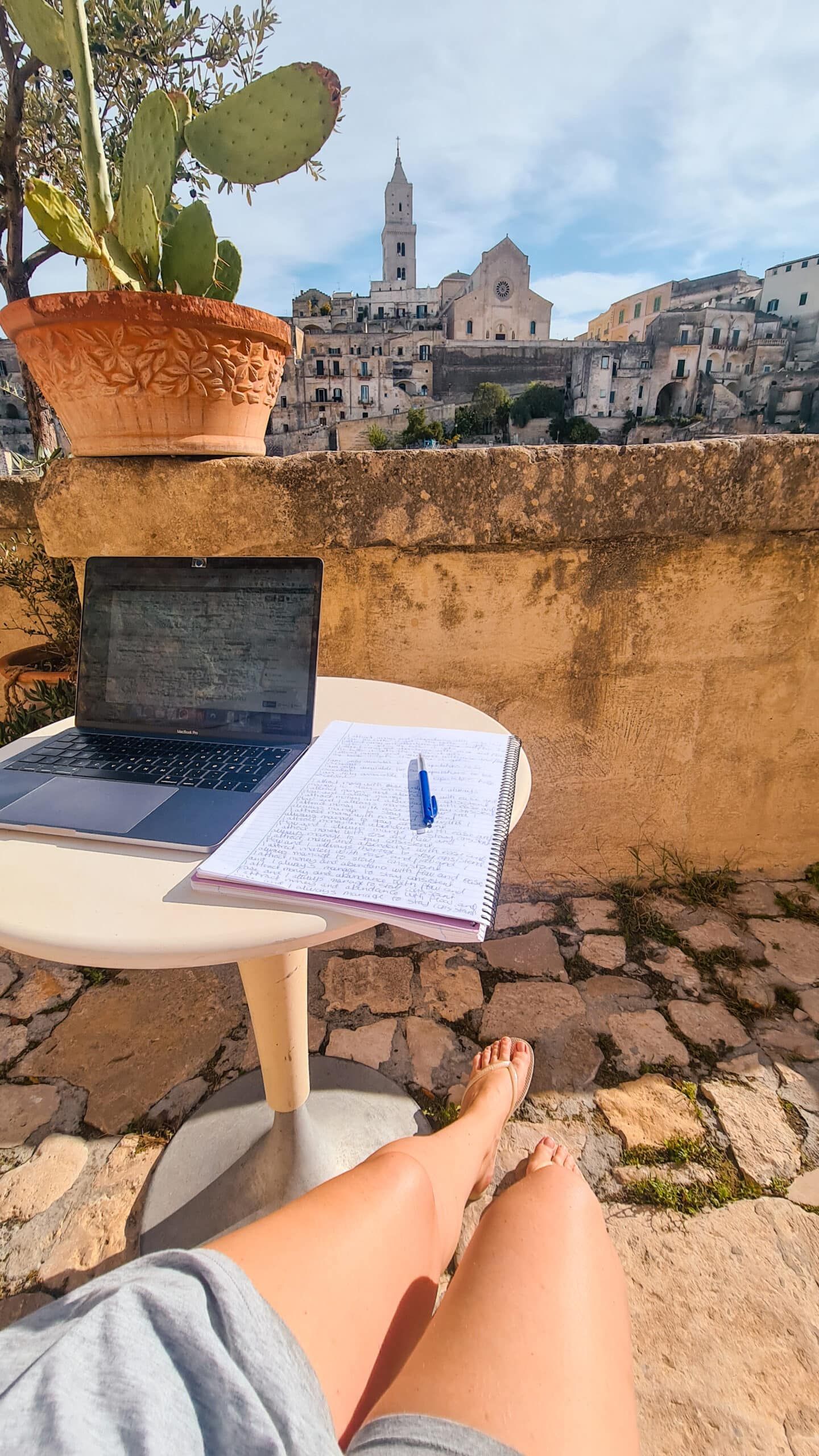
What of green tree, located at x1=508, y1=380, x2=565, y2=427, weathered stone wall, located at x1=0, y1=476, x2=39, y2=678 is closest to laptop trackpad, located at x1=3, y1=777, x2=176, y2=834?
weathered stone wall, located at x1=0, y1=476, x2=39, y2=678

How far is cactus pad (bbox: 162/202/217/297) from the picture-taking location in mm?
1493

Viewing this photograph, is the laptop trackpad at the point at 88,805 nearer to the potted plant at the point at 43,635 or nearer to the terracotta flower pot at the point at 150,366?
the terracotta flower pot at the point at 150,366

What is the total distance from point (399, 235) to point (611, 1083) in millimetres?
70696

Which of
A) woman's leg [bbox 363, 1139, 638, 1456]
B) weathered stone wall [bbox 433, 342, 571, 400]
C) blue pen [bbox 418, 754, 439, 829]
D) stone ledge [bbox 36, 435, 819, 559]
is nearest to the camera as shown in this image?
woman's leg [bbox 363, 1139, 638, 1456]

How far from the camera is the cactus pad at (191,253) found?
1.49 m

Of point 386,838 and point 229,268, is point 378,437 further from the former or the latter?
point 386,838

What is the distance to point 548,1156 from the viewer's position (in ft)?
4.07

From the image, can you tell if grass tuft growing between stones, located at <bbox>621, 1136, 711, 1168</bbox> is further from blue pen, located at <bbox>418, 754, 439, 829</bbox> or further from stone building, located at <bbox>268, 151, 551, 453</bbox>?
stone building, located at <bbox>268, 151, 551, 453</bbox>

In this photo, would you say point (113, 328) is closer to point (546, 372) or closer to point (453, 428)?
point (453, 428)

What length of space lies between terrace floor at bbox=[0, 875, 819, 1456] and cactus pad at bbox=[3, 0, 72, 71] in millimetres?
2540

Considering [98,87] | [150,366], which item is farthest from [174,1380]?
[98,87]

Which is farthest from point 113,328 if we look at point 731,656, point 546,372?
point 546,372

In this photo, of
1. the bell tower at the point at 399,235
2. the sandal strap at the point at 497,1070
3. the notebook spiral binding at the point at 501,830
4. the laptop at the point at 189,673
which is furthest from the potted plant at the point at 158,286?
the bell tower at the point at 399,235

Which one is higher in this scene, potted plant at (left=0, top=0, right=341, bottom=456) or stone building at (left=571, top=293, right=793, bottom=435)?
stone building at (left=571, top=293, right=793, bottom=435)
